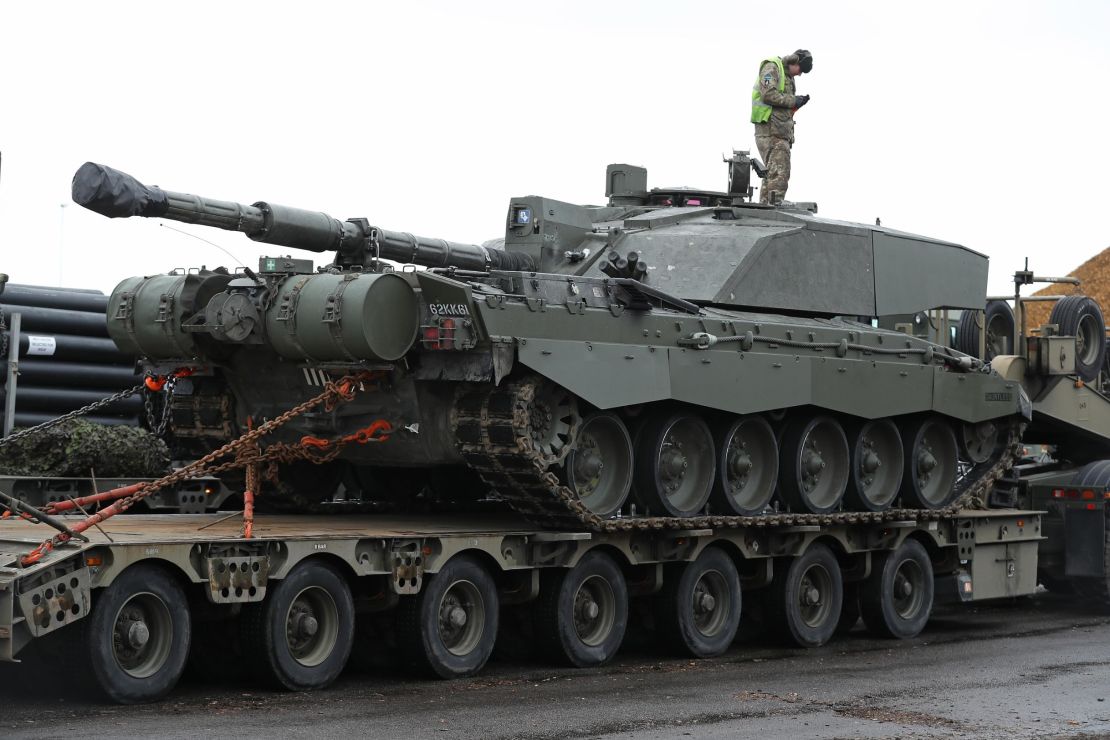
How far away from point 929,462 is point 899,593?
4.74 ft

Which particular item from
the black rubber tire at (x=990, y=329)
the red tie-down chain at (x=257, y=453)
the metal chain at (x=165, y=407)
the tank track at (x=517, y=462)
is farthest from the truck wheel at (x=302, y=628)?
the black rubber tire at (x=990, y=329)

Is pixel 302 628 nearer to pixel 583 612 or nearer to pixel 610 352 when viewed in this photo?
pixel 583 612

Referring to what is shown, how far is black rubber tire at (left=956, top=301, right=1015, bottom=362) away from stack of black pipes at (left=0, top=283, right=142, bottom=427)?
31.9 ft

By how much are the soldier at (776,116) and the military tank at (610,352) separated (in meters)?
1.35

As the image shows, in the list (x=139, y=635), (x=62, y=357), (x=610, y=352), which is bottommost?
(x=139, y=635)

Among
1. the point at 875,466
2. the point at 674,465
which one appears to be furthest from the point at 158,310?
the point at 875,466

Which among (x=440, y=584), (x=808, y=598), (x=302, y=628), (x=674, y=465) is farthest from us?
(x=808, y=598)

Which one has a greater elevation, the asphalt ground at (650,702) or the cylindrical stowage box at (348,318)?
the cylindrical stowage box at (348,318)

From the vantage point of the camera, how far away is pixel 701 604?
633 inches

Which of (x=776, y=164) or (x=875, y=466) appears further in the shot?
(x=776, y=164)

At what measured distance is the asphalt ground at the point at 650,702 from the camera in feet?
36.2

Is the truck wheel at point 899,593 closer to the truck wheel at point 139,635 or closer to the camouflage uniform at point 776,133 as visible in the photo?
the camouflage uniform at point 776,133

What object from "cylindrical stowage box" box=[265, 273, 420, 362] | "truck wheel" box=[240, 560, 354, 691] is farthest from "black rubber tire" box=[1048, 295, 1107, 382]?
"truck wheel" box=[240, 560, 354, 691]

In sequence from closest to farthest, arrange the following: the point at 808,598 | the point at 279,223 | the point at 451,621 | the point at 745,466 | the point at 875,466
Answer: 1. the point at 451,621
2. the point at 279,223
3. the point at 745,466
4. the point at 808,598
5. the point at 875,466
